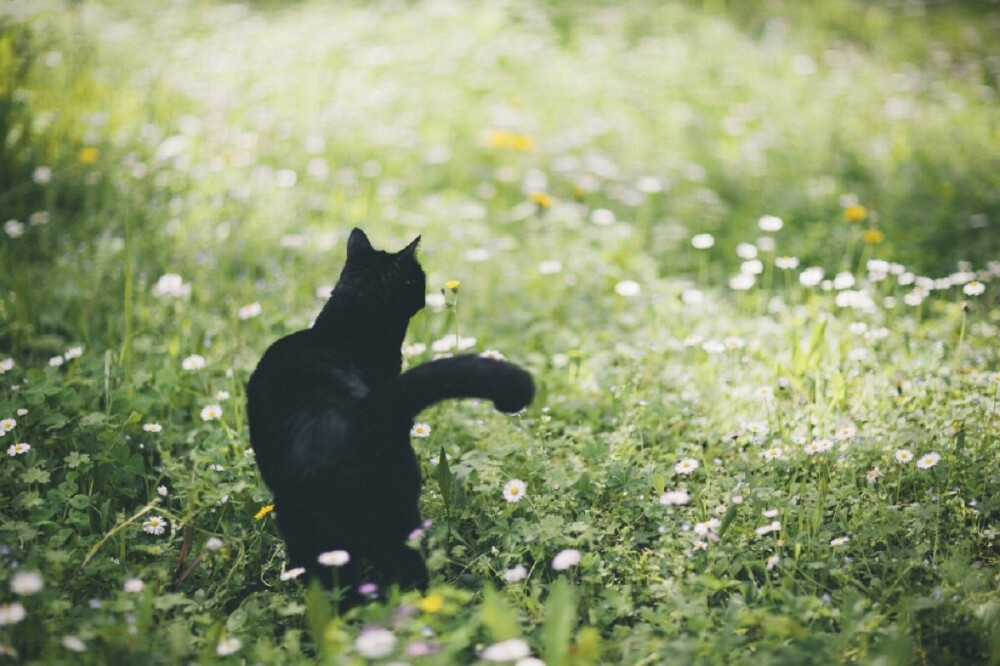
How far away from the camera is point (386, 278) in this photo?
7.34 feet

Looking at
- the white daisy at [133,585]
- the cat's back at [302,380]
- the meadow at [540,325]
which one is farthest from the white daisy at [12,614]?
the cat's back at [302,380]

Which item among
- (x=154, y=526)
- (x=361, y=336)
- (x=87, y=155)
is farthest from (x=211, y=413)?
(x=87, y=155)

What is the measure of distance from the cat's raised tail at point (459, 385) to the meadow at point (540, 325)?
38cm

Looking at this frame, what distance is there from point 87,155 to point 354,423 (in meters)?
3.44

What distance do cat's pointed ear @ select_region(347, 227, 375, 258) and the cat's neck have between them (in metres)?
0.17

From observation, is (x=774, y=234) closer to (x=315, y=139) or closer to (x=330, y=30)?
(x=315, y=139)

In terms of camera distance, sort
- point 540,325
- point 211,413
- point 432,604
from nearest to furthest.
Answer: point 432,604 → point 211,413 → point 540,325

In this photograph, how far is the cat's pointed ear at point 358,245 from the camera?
A: 2.33m

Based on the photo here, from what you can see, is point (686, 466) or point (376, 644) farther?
point (686, 466)

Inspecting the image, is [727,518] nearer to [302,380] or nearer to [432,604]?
[432,604]

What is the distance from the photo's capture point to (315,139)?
5.11 metres

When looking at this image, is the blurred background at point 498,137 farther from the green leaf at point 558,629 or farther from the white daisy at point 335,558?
the green leaf at point 558,629

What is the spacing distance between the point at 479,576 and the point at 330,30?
6021mm

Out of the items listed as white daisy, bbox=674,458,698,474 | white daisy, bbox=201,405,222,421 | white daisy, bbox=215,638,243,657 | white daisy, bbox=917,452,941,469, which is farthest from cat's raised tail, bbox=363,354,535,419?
white daisy, bbox=917,452,941,469
